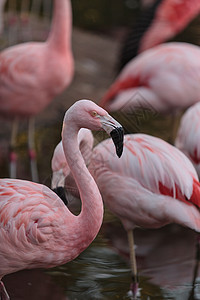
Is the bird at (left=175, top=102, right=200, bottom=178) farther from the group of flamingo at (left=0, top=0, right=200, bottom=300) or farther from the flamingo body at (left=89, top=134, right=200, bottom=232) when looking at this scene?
the flamingo body at (left=89, top=134, right=200, bottom=232)

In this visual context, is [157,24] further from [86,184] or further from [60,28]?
[86,184]

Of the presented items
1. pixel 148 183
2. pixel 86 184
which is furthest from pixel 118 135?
pixel 148 183

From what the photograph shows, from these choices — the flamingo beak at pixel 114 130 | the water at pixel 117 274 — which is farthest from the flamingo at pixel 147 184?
the flamingo beak at pixel 114 130

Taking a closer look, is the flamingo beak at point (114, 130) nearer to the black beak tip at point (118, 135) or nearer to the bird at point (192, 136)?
the black beak tip at point (118, 135)

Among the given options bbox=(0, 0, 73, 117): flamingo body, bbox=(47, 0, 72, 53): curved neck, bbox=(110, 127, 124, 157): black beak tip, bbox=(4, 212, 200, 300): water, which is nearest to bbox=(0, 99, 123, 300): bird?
bbox=(110, 127, 124, 157): black beak tip

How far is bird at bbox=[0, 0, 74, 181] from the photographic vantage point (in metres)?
5.27

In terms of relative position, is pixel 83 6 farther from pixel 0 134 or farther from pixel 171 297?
pixel 171 297

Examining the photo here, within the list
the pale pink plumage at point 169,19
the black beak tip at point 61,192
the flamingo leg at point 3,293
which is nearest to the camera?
the black beak tip at point 61,192

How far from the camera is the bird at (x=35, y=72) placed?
5.27m

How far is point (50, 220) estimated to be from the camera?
3.15 meters

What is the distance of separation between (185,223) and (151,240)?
101 centimetres

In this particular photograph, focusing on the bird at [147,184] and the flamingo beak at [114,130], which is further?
the bird at [147,184]

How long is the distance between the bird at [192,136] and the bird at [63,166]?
0.87 metres

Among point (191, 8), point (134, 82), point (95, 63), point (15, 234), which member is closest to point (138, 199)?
point (15, 234)
